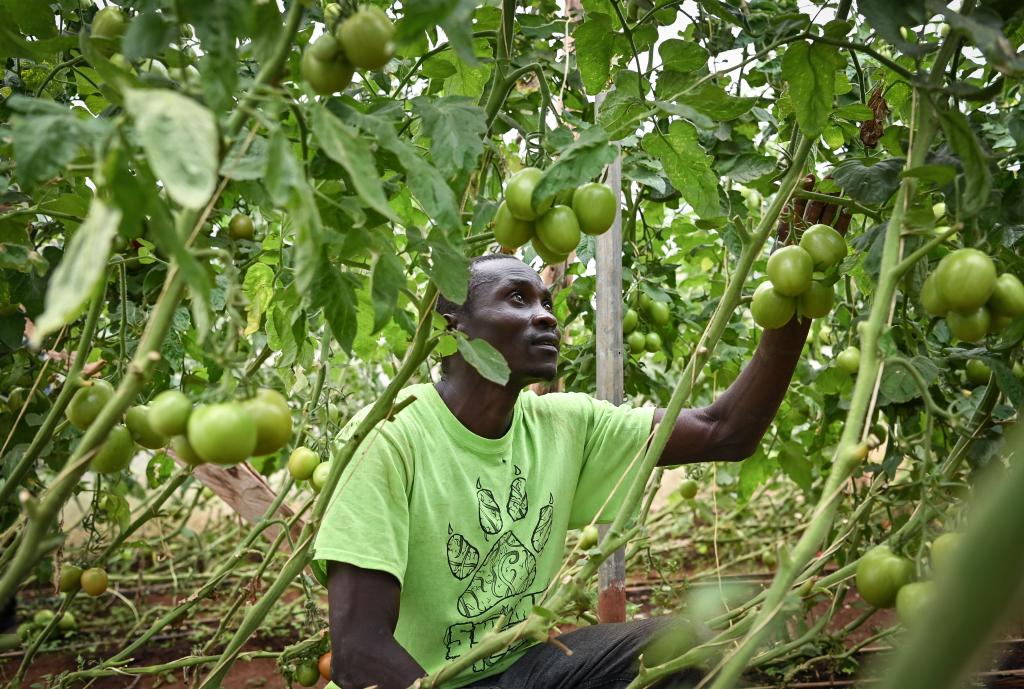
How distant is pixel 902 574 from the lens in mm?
925

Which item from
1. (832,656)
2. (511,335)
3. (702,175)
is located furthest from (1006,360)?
(832,656)

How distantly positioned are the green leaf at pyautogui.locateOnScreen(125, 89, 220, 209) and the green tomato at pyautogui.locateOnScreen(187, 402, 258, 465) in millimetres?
218

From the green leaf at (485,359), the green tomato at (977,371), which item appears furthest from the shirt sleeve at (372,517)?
the green tomato at (977,371)

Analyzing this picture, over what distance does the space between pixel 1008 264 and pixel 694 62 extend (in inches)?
21.5

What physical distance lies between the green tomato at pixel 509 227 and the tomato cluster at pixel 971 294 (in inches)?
19.5

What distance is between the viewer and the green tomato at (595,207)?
1120mm

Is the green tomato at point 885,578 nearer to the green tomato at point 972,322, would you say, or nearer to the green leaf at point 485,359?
the green tomato at point 972,322

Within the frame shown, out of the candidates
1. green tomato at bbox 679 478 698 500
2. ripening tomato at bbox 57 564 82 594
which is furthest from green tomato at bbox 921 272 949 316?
ripening tomato at bbox 57 564 82 594

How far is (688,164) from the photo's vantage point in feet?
3.84

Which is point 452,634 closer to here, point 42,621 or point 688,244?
point 688,244

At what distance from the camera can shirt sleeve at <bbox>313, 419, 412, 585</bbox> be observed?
152 cm

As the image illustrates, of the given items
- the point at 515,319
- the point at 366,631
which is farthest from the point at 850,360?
the point at 366,631

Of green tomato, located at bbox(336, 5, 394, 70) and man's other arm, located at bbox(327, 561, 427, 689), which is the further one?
man's other arm, located at bbox(327, 561, 427, 689)

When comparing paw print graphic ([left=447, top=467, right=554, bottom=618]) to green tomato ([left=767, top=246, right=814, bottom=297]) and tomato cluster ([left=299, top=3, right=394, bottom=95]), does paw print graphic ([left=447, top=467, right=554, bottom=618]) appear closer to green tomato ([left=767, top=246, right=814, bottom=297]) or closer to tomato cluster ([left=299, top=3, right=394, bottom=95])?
green tomato ([left=767, top=246, right=814, bottom=297])
